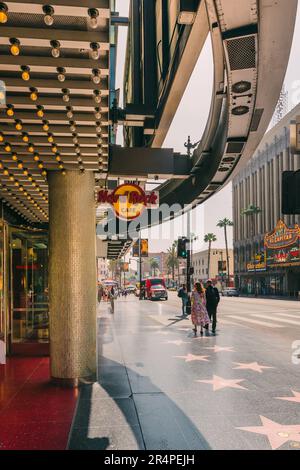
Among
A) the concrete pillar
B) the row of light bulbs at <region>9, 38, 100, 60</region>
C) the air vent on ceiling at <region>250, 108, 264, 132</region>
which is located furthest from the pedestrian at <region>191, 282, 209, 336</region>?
the row of light bulbs at <region>9, 38, 100, 60</region>

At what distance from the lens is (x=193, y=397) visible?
7.56 metres

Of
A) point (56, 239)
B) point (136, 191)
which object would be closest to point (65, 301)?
point (56, 239)

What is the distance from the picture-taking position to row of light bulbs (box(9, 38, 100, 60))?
456 cm

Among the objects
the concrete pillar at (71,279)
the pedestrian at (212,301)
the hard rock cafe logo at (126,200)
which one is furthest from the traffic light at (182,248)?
the concrete pillar at (71,279)

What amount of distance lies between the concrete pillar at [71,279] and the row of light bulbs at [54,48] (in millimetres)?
4438

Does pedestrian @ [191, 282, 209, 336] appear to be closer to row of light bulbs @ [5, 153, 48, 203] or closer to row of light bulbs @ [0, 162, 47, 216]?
row of light bulbs @ [0, 162, 47, 216]

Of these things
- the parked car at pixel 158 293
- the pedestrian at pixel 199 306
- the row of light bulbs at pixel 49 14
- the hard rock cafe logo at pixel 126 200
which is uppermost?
the row of light bulbs at pixel 49 14

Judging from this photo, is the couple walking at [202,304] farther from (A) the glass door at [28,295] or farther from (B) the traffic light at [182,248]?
(B) the traffic light at [182,248]

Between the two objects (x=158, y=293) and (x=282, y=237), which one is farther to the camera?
(x=282, y=237)

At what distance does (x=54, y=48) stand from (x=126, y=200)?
21.1 ft

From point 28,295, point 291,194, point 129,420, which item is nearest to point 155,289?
point 28,295

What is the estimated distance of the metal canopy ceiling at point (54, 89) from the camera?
172 inches

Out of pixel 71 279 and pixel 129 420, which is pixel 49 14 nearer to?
pixel 129 420
